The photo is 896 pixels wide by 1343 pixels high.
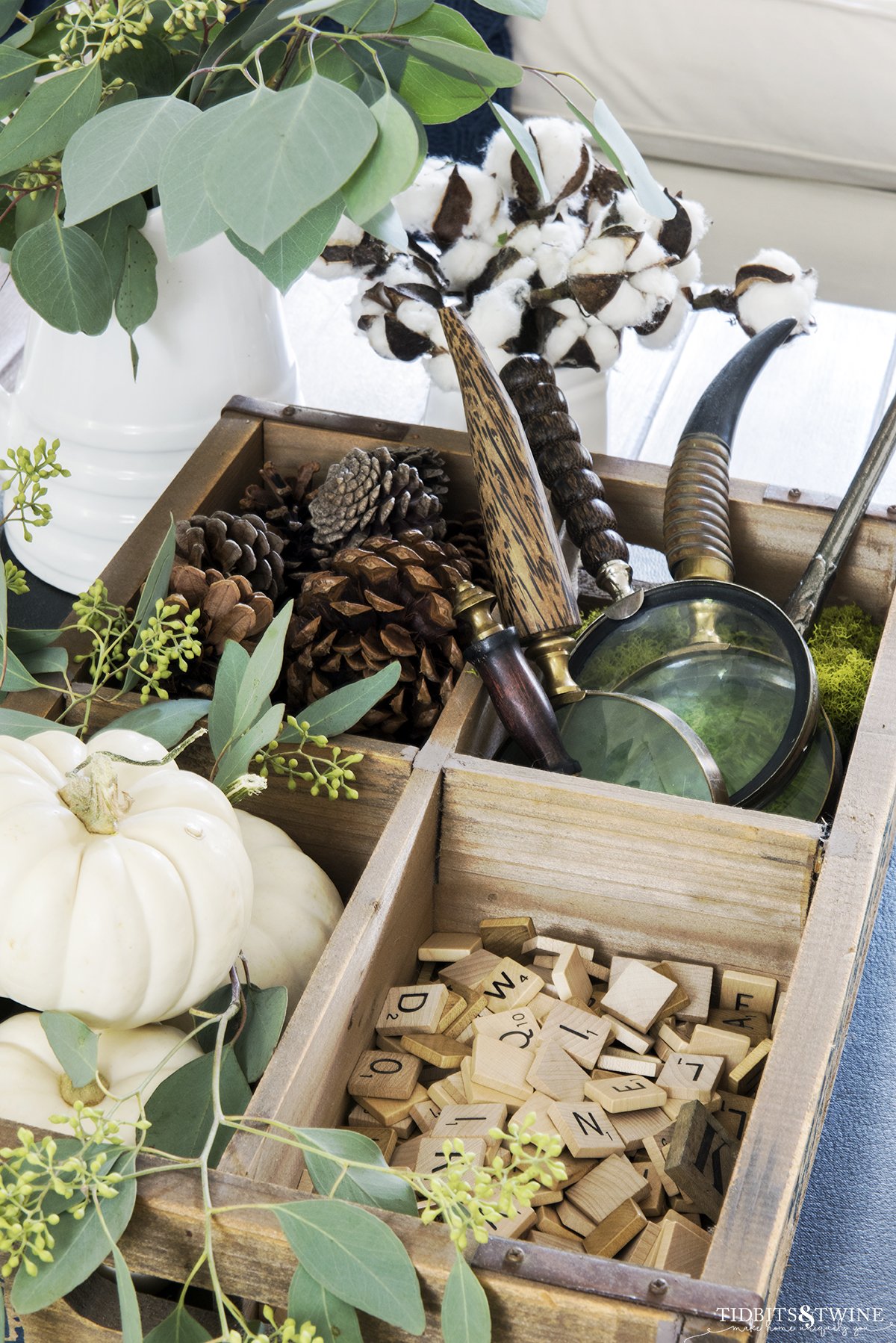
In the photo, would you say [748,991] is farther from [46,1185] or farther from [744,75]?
[744,75]

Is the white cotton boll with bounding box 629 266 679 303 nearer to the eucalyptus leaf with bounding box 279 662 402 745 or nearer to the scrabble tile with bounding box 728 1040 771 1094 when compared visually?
the eucalyptus leaf with bounding box 279 662 402 745

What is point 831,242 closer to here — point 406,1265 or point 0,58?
point 0,58

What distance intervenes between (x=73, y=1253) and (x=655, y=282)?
712 mm

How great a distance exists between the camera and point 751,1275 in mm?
431

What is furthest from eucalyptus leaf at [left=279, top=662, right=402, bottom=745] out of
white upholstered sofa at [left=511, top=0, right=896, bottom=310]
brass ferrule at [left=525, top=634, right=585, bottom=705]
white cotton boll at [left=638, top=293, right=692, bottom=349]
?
white upholstered sofa at [left=511, top=0, right=896, bottom=310]

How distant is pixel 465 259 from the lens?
0.93m

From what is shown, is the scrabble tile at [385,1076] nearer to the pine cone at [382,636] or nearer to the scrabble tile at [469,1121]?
the scrabble tile at [469,1121]

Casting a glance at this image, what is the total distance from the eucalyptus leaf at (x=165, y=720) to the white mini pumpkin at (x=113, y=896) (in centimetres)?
8

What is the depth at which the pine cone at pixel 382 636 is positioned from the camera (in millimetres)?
721

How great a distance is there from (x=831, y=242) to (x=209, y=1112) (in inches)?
74.5

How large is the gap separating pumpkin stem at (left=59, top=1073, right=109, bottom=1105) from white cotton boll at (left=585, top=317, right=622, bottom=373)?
0.62 meters

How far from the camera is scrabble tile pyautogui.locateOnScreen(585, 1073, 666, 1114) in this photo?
1.93 feet

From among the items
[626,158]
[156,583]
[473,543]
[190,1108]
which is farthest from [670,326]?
[190,1108]

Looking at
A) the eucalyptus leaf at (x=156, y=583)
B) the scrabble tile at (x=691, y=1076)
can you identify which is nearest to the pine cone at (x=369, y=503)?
the eucalyptus leaf at (x=156, y=583)
